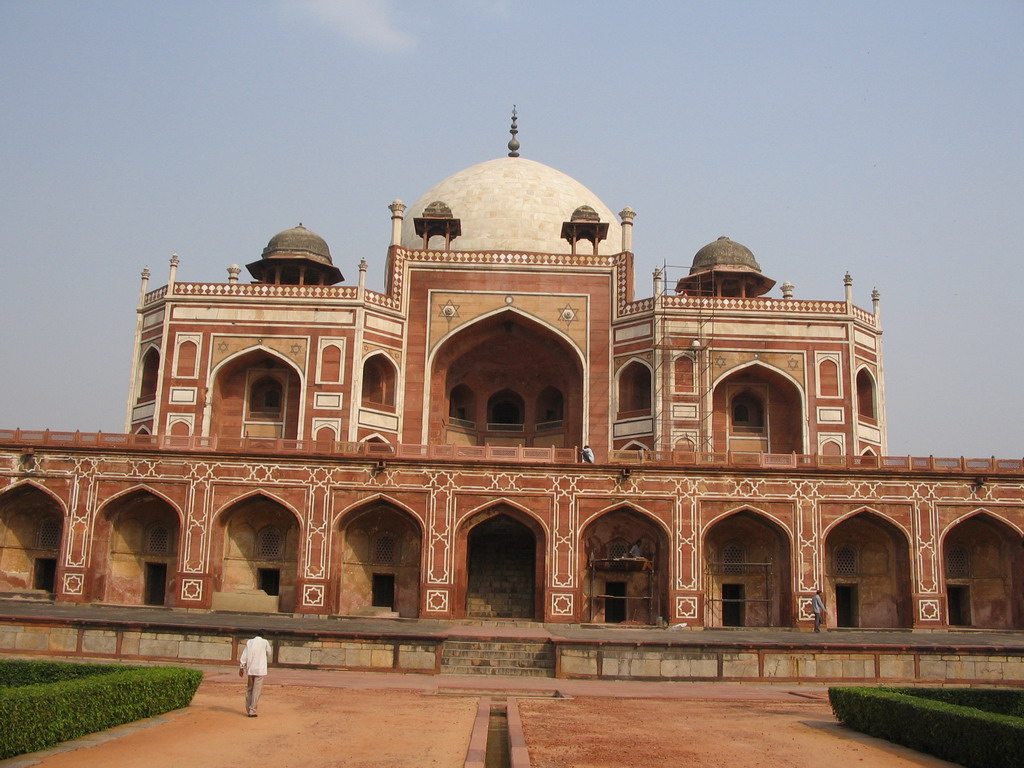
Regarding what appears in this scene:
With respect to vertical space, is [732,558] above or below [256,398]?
below

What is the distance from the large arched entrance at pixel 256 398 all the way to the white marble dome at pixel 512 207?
8.18 meters

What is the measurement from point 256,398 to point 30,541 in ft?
24.8

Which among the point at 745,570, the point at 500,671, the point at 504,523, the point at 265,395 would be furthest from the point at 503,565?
the point at 265,395

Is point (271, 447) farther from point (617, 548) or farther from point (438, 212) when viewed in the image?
point (438, 212)

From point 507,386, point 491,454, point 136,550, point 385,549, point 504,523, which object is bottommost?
point 136,550

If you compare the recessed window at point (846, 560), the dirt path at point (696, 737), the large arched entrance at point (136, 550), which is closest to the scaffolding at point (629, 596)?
the recessed window at point (846, 560)

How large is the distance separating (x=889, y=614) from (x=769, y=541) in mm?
3152

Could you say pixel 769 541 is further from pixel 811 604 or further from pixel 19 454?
pixel 19 454

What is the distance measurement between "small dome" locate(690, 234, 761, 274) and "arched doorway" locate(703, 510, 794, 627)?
34.5 ft

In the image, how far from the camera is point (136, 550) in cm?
2570

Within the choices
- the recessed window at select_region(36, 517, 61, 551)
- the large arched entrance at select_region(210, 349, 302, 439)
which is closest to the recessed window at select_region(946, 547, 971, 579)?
the large arched entrance at select_region(210, 349, 302, 439)

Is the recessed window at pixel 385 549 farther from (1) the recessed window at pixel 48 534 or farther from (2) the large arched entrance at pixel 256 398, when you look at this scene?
(1) the recessed window at pixel 48 534

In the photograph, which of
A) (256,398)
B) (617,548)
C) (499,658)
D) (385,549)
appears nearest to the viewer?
(499,658)

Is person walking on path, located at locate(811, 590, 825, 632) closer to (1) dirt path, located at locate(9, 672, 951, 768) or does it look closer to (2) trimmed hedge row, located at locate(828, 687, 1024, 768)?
(1) dirt path, located at locate(9, 672, 951, 768)
